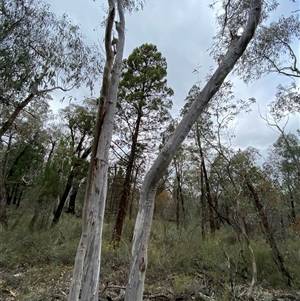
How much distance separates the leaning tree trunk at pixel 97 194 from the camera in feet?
9.05

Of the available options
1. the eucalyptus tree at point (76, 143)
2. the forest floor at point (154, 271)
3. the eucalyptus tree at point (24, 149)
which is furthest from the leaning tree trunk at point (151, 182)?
the eucalyptus tree at point (24, 149)

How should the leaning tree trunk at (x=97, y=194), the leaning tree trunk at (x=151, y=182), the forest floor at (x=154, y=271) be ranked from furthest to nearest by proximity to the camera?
the forest floor at (x=154, y=271)
the leaning tree trunk at (x=97, y=194)
the leaning tree trunk at (x=151, y=182)

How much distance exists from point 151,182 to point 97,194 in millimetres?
1015

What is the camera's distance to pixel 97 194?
10.4ft

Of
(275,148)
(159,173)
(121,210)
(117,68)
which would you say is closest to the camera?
(159,173)

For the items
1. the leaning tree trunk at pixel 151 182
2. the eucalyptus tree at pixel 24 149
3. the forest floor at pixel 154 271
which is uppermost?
the eucalyptus tree at pixel 24 149

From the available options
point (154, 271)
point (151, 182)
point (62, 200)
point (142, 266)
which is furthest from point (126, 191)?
point (142, 266)

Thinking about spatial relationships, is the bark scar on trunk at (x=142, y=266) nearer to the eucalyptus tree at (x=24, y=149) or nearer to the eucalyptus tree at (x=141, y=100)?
the eucalyptus tree at (x=141, y=100)

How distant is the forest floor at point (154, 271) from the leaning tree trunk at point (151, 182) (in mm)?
2008

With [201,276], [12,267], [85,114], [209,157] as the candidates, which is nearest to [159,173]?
[201,276]

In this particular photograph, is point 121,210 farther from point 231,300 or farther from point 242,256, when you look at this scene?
point 231,300

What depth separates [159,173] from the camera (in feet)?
8.11

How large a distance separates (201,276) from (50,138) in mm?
14281

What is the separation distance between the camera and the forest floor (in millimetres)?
4207
